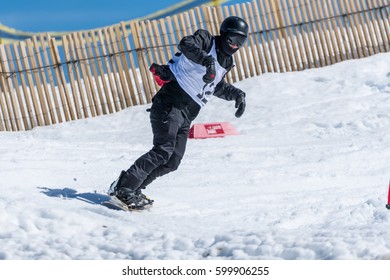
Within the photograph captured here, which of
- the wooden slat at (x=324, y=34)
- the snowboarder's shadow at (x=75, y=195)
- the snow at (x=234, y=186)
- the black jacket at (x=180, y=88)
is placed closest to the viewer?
the snow at (x=234, y=186)

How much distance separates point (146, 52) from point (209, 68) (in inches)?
338

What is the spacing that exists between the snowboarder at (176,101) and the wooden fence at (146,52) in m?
7.82

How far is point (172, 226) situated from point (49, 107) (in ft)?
27.9

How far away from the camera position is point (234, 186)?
7.31m

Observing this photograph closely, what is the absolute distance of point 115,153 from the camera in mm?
9148

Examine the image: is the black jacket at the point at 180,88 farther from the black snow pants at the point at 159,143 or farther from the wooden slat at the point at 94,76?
the wooden slat at the point at 94,76

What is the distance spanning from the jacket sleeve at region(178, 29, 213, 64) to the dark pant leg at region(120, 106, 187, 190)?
0.50 m

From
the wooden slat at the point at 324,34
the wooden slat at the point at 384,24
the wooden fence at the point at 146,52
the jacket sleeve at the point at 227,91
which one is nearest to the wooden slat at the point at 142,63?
the wooden fence at the point at 146,52

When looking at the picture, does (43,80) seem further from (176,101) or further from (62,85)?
(176,101)

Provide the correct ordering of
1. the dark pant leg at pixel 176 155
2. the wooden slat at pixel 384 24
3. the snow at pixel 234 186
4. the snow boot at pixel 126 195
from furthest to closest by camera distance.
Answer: the wooden slat at pixel 384 24
the dark pant leg at pixel 176 155
the snow boot at pixel 126 195
the snow at pixel 234 186

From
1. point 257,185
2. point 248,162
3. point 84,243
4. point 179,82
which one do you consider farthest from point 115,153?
A: point 84,243

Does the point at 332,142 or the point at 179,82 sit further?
the point at 332,142

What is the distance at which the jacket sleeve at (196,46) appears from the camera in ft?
18.2
